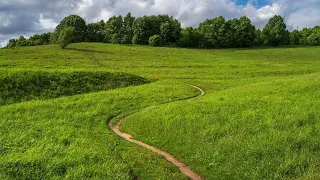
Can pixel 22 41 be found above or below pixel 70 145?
above

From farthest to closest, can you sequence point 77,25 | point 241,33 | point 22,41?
1. point 77,25
2. point 22,41
3. point 241,33

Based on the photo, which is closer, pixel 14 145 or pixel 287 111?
pixel 14 145

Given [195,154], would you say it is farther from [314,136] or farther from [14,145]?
[14,145]

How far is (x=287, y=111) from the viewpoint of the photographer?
21.2 metres

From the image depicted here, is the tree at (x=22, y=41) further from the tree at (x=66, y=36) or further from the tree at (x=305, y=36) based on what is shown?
the tree at (x=305, y=36)

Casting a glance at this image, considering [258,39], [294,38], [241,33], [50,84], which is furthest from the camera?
[294,38]

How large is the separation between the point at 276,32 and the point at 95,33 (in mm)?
65564

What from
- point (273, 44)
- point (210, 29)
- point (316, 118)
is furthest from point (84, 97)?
point (273, 44)

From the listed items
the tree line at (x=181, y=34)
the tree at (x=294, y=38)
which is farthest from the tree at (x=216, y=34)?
the tree at (x=294, y=38)

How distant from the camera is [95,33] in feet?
405

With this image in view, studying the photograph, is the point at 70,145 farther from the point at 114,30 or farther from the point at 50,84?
the point at 114,30

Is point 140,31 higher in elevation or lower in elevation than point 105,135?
higher

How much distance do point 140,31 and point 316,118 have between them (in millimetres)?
95749

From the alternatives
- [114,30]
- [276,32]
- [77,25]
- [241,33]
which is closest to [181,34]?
[241,33]
